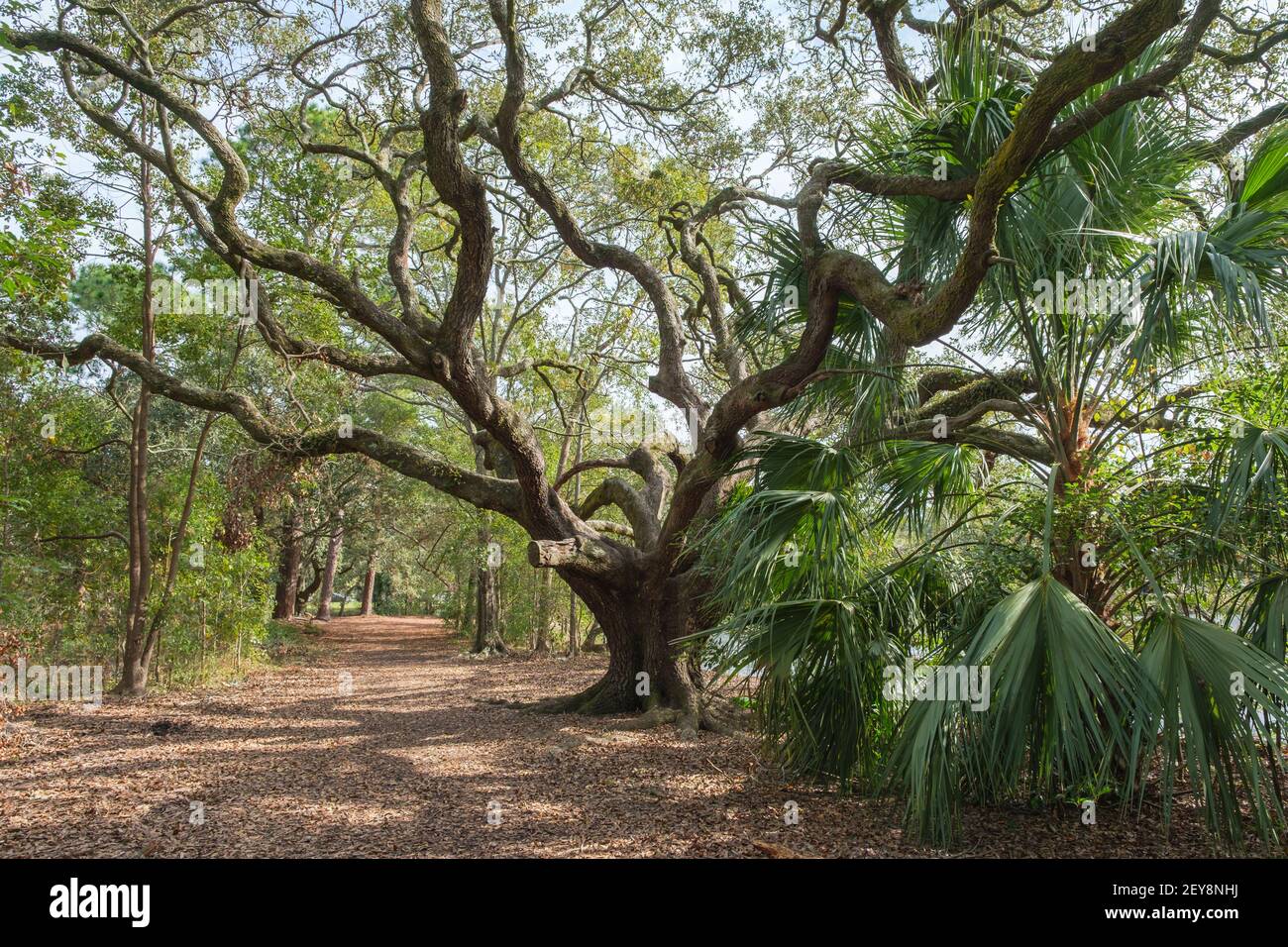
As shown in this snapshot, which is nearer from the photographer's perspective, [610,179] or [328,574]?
[610,179]

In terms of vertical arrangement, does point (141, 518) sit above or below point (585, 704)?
above

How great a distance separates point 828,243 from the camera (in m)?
5.60

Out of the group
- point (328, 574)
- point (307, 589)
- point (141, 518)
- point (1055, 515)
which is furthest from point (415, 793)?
point (307, 589)

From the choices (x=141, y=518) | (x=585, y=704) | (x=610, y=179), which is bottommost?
(x=585, y=704)

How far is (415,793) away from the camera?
5250 millimetres

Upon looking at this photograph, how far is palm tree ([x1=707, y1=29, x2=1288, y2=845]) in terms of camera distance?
11.0 ft

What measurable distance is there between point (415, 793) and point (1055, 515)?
4403mm

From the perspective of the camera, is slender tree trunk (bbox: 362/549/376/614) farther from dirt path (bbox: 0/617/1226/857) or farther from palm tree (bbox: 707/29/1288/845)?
palm tree (bbox: 707/29/1288/845)

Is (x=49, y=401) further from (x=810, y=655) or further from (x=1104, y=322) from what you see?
(x=1104, y=322)

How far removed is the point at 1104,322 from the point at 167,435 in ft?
50.7

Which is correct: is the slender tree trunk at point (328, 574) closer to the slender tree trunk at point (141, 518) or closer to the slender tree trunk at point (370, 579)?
the slender tree trunk at point (370, 579)

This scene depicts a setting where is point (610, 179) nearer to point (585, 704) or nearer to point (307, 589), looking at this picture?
point (585, 704)

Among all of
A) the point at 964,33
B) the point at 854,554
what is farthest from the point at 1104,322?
the point at 964,33

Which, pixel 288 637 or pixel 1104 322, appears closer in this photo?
pixel 1104 322
